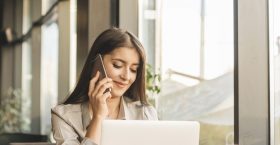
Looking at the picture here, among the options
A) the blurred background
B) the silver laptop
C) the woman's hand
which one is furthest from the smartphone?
the blurred background

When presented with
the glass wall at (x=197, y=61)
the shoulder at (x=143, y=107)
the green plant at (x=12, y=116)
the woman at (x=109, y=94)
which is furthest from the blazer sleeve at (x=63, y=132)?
the green plant at (x=12, y=116)

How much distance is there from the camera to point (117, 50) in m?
2.31

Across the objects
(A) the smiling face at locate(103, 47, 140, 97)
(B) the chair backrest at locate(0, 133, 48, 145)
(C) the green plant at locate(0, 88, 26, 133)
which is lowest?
(C) the green plant at locate(0, 88, 26, 133)

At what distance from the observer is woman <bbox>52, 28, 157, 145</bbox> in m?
2.15

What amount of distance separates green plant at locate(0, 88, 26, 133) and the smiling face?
710 centimetres

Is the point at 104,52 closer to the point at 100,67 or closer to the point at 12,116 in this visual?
the point at 100,67

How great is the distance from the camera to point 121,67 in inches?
90.0

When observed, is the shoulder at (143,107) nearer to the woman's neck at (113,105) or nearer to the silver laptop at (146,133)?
the woman's neck at (113,105)

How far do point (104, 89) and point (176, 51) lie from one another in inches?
78.8

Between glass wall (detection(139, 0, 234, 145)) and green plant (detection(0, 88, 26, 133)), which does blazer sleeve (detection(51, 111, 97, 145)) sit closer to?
glass wall (detection(139, 0, 234, 145))

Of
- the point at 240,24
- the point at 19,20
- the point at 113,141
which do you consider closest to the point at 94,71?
the point at 113,141

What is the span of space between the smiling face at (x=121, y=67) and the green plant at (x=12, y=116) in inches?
280

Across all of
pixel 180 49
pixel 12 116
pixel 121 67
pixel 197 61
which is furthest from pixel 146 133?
pixel 12 116

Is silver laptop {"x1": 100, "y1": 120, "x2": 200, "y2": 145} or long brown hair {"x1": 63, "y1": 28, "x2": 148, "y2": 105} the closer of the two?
silver laptop {"x1": 100, "y1": 120, "x2": 200, "y2": 145}
